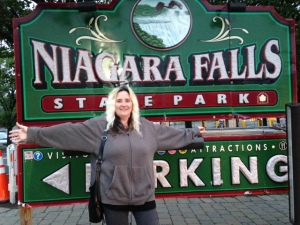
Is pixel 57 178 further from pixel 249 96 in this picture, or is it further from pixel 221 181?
pixel 249 96

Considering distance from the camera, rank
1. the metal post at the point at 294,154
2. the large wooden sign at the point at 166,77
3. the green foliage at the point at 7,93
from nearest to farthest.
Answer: the metal post at the point at 294,154, the large wooden sign at the point at 166,77, the green foliage at the point at 7,93

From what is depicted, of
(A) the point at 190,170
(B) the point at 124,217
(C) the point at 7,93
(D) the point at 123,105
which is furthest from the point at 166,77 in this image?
(C) the point at 7,93

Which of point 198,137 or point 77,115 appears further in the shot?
point 77,115

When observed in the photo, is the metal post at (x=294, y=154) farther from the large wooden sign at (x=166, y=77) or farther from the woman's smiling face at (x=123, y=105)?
the woman's smiling face at (x=123, y=105)

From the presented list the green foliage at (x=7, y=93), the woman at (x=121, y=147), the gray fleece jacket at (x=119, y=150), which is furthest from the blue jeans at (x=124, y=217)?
the green foliage at (x=7, y=93)

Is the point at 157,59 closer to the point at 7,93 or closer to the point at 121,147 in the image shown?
the point at 121,147

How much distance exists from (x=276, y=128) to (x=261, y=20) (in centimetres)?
135

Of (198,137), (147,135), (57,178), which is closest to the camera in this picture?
(147,135)

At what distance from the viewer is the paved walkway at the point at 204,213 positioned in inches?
234

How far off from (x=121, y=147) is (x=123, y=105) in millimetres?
376

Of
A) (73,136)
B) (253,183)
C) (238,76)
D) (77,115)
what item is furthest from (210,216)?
(73,136)

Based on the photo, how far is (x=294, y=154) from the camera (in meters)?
4.09

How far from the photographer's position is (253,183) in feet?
15.6

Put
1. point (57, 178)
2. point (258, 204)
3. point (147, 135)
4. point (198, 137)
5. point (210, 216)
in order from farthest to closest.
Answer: point (258, 204), point (210, 216), point (57, 178), point (198, 137), point (147, 135)
